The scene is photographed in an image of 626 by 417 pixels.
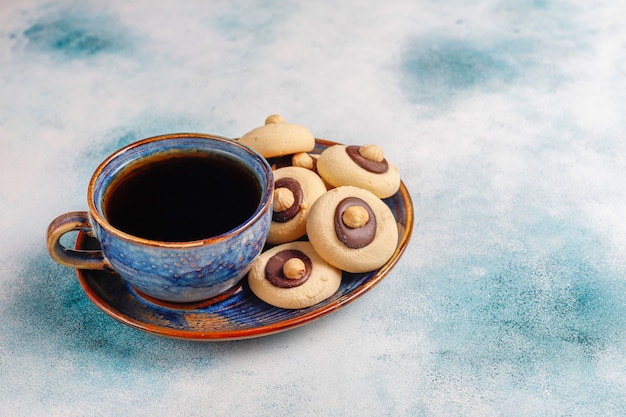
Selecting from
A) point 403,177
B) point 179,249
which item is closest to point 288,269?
point 179,249

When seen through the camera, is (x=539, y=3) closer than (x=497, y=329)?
No

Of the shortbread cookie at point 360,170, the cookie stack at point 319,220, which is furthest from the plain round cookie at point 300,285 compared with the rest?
the shortbread cookie at point 360,170

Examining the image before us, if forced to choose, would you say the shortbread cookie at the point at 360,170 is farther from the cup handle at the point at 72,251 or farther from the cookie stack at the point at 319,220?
the cup handle at the point at 72,251

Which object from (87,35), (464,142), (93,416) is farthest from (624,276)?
(87,35)

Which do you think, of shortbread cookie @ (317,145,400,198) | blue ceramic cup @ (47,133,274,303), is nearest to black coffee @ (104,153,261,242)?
blue ceramic cup @ (47,133,274,303)

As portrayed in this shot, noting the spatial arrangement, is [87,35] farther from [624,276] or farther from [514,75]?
[624,276]

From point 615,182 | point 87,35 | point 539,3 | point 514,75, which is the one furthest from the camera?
point 539,3

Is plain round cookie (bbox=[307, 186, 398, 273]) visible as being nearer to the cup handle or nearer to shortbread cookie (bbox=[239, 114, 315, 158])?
shortbread cookie (bbox=[239, 114, 315, 158])
